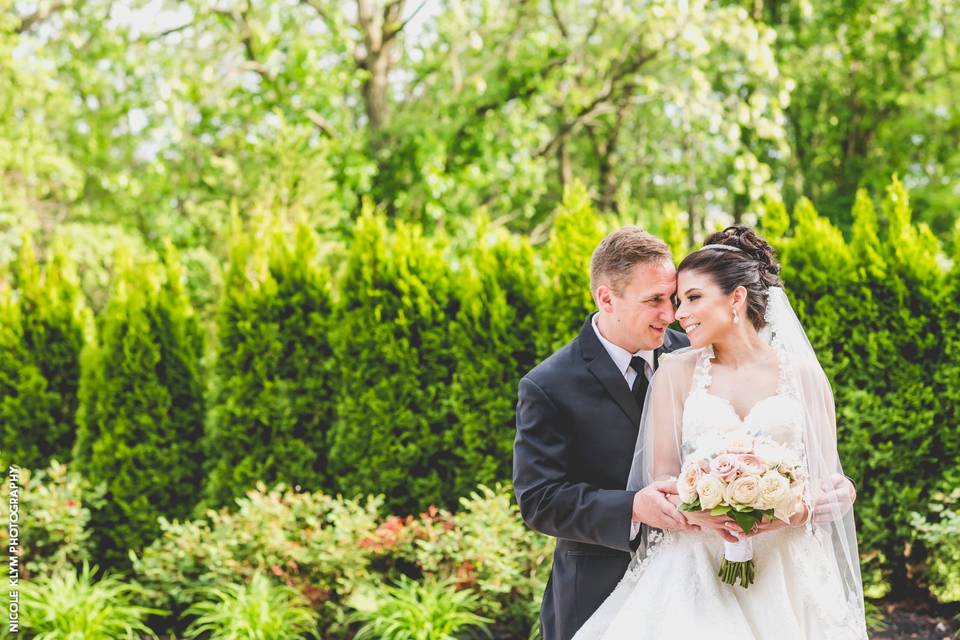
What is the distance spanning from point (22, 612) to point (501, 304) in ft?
12.0

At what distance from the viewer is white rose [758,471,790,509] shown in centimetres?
243

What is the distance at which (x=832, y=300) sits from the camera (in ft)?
20.0

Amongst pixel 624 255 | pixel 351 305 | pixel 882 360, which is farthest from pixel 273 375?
pixel 624 255

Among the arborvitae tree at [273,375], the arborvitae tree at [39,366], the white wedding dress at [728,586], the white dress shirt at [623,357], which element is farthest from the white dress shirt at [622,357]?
the arborvitae tree at [39,366]

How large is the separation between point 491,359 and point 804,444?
3.88 metres

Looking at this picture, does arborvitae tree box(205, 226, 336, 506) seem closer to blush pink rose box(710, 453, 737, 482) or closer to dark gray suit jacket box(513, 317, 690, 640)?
dark gray suit jacket box(513, 317, 690, 640)

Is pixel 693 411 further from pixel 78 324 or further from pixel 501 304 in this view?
pixel 78 324

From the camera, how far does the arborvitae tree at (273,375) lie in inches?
271

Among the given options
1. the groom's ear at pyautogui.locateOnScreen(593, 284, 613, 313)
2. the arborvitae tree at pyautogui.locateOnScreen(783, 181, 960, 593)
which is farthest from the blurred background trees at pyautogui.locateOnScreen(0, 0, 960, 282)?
the groom's ear at pyautogui.locateOnScreen(593, 284, 613, 313)

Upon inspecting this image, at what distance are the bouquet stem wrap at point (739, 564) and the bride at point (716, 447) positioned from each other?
0.02 m

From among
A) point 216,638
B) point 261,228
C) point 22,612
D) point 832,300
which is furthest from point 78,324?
point 832,300

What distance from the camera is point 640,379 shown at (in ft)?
9.95

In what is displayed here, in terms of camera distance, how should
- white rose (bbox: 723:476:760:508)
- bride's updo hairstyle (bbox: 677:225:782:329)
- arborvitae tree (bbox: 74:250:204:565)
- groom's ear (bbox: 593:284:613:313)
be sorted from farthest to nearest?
arborvitae tree (bbox: 74:250:204:565), groom's ear (bbox: 593:284:613:313), bride's updo hairstyle (bbox: 677:225:782:329), white rose (bbox: 723:476:760:508)

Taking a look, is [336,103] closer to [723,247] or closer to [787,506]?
[723,247]
